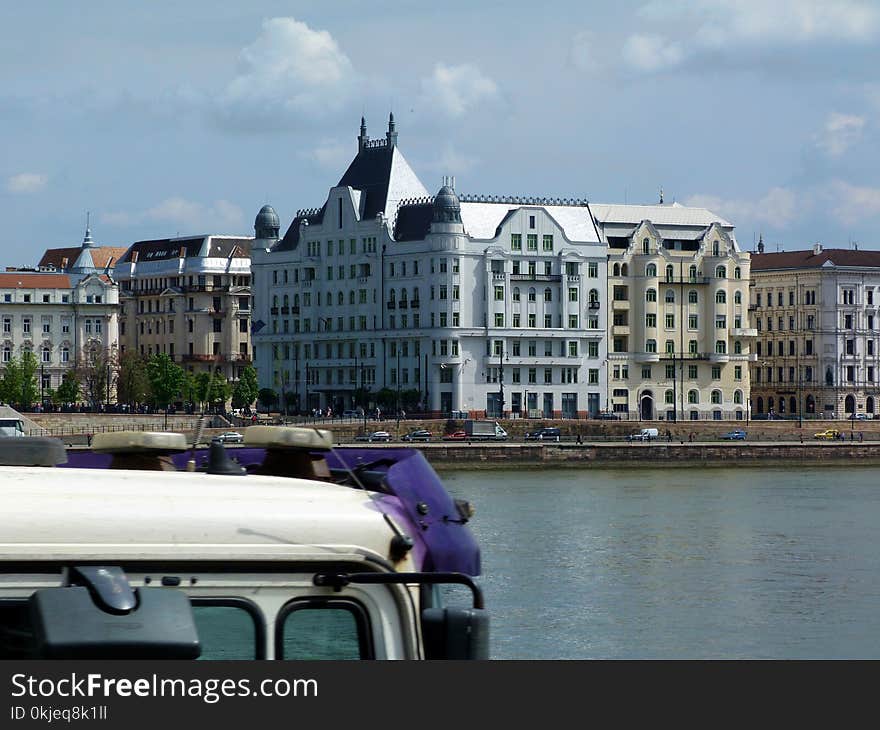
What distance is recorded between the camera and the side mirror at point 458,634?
13.6 ft

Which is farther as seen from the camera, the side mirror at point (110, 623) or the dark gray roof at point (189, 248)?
the dark gray roof at point (189, 248)

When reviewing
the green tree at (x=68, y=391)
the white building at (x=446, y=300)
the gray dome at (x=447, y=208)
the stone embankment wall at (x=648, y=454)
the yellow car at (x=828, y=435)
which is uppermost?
the gray dome at (x=447, y=208)

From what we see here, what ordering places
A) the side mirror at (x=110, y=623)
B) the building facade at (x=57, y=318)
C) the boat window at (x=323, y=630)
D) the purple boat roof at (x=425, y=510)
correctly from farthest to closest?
1. the building facade at (x=57, y=318)
2. the purple boat roof at (x=425, y=510)
3. the boat window at (x=323, y=630)
4. the side mirror at (x=110, y=623)

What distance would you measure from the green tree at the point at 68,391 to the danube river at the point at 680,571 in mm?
61130

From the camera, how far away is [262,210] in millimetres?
122750

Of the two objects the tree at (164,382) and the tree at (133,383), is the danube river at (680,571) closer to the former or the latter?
the tree at (164,382)

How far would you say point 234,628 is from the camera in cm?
425

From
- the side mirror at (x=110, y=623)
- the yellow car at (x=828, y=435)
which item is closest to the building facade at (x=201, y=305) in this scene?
the yellow car at (x=828, y=435)

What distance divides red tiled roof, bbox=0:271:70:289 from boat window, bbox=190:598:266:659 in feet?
437

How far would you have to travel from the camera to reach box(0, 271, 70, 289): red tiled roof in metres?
134

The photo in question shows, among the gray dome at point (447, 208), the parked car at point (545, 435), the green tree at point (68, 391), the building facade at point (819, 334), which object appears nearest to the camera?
the parked car at point (545, 435)

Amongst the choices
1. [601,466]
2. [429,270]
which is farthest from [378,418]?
[601,466]
